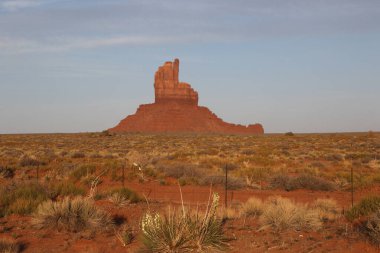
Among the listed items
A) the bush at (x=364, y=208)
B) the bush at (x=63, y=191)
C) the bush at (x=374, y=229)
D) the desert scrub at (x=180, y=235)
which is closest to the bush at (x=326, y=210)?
the bush at (x=364, y=208)

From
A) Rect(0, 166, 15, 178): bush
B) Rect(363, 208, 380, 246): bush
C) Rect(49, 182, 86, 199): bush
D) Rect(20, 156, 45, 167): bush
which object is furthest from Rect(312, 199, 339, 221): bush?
Rect(20, 156, 45, 167): bush

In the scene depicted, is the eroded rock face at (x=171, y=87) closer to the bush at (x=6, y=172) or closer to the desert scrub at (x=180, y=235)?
the bush at (x=6, y=172)

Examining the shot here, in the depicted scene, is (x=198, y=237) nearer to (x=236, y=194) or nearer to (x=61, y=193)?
(x=61, y=193)

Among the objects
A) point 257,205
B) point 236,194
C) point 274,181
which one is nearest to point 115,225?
point 257,205

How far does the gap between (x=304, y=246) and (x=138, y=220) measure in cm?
372

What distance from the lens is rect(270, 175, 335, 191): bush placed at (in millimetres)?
16188

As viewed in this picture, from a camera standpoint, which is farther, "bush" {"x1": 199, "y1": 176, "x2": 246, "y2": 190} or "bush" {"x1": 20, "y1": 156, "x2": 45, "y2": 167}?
"bush" {"x1": 20, "y1": 156, "x2": 45, "y2": 167}

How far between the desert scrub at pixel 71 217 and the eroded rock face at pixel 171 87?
479ft

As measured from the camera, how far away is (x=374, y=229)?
727 centimetres

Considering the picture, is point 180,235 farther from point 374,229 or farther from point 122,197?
point 122,197

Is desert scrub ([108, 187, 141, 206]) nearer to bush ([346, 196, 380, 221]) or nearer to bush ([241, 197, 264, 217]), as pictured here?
bush ([241, 197, 264, 217])

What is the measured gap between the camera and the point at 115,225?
899 cm

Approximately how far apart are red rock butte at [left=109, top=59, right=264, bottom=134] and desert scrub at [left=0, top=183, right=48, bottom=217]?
125 meters

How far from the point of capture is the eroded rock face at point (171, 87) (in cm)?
15462
